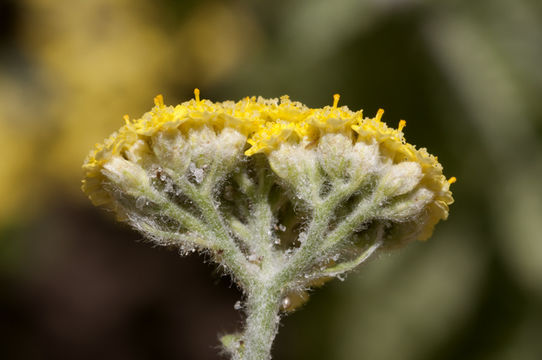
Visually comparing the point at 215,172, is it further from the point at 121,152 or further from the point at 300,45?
the point at 300,45

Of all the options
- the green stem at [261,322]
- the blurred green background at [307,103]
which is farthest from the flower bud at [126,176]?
the blurred green background at [307,103]

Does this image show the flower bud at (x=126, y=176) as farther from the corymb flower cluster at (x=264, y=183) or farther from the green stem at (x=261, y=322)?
the green stem at (x=261, y=322)

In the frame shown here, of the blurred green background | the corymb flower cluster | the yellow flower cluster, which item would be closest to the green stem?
the corymb flower cluster

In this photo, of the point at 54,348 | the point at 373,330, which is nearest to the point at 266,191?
the point at 373,330

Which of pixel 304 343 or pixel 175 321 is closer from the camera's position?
pixel 304 343

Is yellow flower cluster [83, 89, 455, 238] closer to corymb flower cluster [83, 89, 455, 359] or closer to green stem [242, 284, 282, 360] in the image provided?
corymb flower cluster [83, 89, 455, 359]

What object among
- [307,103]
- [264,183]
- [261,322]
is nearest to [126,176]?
[264,183]

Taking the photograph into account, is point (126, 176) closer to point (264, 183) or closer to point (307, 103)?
point (264, 183)
